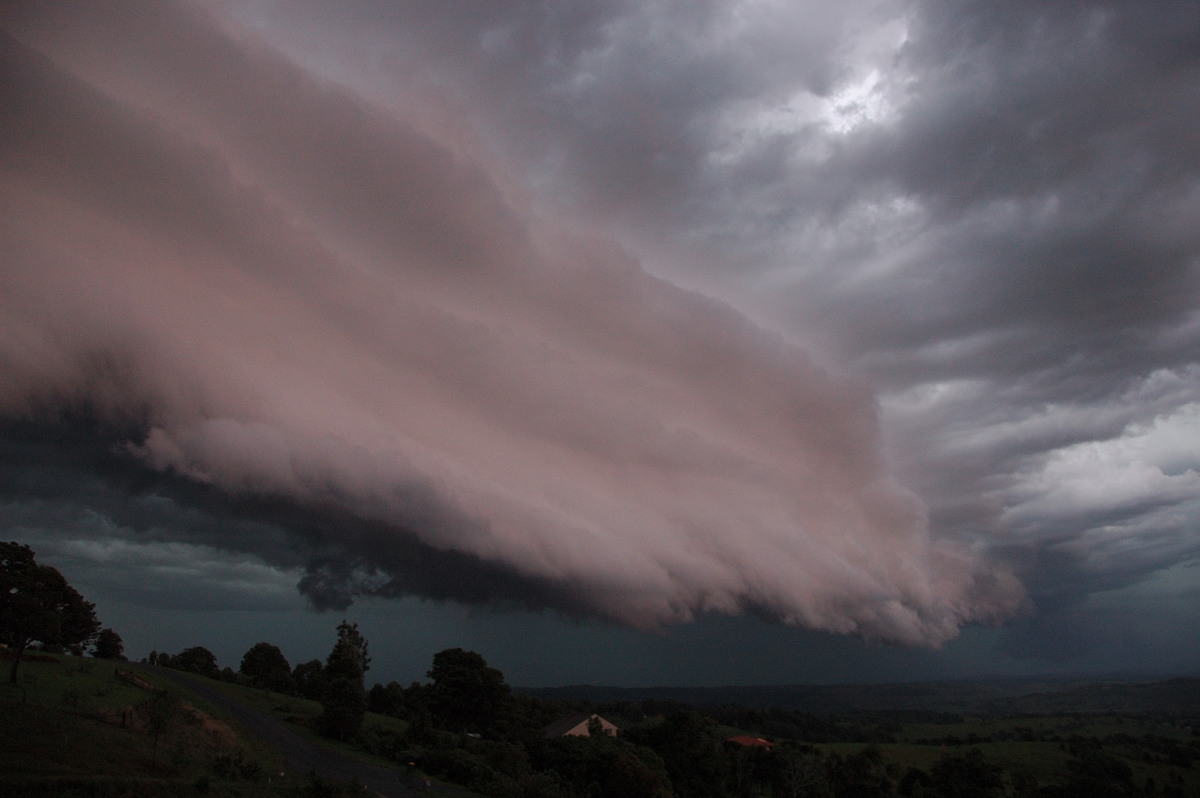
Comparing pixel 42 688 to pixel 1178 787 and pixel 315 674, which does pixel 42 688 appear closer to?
pixel 315 674

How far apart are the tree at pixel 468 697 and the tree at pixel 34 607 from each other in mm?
43339

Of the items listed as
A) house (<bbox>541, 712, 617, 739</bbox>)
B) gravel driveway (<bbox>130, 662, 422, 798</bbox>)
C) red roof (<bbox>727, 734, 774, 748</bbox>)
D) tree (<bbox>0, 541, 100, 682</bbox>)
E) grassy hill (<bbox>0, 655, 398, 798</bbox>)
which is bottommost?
red roof (<bbox>727, 734, 774, 748</bbox>)

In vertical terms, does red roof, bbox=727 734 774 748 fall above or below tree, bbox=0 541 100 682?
below

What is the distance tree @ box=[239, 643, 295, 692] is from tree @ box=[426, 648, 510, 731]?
36233 millimetres

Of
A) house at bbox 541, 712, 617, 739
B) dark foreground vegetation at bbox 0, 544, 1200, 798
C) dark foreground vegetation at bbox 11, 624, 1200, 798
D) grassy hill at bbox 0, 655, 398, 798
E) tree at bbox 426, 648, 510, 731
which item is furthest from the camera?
tree at bbox 426, 648, 510, 731

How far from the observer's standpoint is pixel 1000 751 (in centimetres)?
14088

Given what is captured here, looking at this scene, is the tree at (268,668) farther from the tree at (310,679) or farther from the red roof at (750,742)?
the red roof at (750,742)

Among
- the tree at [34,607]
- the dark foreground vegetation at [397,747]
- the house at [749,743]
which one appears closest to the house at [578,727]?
the dark foreground vegetation at [397,747]

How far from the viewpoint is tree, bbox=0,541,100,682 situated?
179 feet

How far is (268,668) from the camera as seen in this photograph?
122 meters

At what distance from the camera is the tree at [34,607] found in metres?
54.5

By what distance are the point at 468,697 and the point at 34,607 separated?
2200 inches

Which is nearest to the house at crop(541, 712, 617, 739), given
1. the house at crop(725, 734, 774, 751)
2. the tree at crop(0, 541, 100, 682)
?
the house at crop(725, 734, 774, 751)

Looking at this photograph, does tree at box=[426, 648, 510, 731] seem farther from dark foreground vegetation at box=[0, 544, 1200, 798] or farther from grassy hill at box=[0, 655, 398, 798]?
grassy hill at box=[0, 655, 398, 798]
